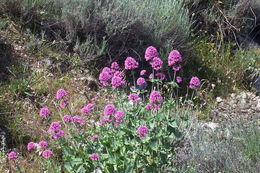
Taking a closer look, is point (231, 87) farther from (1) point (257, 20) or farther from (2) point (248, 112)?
(1) point (257, 20)

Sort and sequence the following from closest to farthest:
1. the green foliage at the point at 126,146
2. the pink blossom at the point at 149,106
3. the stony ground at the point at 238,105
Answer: the green foliage at the point at 126,146, the pink blossom at the point at 149,106, the stony ground at the point at 238,105

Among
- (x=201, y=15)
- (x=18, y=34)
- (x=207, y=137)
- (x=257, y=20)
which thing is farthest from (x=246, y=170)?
(x=257, y=20)

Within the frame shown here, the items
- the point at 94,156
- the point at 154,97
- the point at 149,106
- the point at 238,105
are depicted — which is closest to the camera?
the point at 94,156

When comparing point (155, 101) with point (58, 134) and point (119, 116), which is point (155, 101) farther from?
point (58, 134)

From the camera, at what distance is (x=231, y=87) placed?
566 cm

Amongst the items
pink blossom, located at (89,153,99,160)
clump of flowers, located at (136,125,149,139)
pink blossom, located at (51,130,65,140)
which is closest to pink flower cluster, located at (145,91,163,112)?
clump of flowers, located at (136,125,149,139)

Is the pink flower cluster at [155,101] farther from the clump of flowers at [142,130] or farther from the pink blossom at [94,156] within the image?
the pink blossom at [94,156]

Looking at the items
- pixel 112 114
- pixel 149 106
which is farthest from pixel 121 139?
pixel 149 106

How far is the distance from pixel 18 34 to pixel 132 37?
1.37 m

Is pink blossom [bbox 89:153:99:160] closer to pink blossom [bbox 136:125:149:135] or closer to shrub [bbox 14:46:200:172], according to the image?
shrub [bbox 14:46:200:172]

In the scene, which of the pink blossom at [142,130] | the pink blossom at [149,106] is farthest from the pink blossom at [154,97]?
the pink blossom at [142,130]

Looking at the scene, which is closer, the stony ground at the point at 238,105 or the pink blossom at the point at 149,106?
the pink blossom at the point at 149,106

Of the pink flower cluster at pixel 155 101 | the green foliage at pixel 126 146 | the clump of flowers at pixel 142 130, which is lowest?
the green foliage at pixel 126 146

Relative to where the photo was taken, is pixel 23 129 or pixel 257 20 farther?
pixel 257 20
